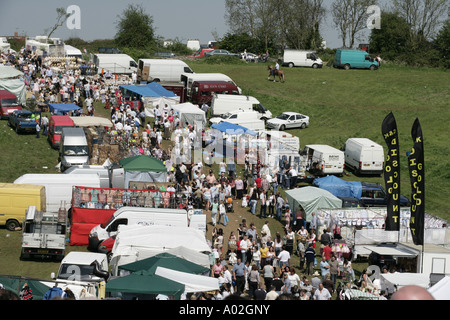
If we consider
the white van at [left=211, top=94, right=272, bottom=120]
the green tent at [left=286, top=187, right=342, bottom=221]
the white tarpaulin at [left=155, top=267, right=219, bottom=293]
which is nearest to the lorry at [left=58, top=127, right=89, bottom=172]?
the green tent at [left=286, top=187, right=342, bottom=221]

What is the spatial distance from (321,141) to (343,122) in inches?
225

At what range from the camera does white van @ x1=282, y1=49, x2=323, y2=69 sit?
208 ft

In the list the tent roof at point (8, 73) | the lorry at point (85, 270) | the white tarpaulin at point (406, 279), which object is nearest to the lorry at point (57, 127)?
the tent roof at point (8, 73)

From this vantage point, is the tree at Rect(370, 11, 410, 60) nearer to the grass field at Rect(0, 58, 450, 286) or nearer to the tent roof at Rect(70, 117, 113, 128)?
the grass field at Rect(0, 58, 450, 286)

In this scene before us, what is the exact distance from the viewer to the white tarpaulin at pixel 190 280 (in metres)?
15.4

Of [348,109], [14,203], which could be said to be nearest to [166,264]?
[14,203]

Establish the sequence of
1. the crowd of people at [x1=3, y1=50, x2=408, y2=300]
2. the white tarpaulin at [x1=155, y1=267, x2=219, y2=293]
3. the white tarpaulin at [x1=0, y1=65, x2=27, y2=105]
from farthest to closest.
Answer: the white tarpaulin at [x1=0, y1=65, x2=27, y2=105]
the crowd of people at [x1=3, y1=50, x2=408, y2=300]
the white tarpaulin at [x1=155, y1=267, x2=219, y2=293]

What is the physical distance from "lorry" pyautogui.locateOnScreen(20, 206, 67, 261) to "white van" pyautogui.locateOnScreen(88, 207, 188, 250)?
5.22ft

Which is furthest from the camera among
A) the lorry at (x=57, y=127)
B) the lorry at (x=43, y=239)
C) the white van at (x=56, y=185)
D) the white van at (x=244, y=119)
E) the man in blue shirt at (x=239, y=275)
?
the white van at (x=244, y=119)

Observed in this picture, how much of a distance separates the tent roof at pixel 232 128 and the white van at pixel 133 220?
14.8 m

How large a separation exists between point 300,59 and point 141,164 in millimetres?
37267

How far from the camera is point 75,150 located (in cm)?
3247

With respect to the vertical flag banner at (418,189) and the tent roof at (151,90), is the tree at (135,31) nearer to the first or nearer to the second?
the tent roof at (151,90)
